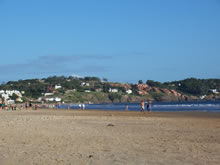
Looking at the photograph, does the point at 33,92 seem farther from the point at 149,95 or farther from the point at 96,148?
the point at 96,148

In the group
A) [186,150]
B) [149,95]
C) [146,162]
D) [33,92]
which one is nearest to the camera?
[146,162]

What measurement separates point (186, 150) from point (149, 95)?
17851 cm

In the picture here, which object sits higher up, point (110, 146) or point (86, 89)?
point (86, 89)

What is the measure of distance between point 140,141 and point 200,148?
7.38ft

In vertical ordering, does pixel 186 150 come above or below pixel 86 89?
below

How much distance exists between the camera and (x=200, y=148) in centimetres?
1052

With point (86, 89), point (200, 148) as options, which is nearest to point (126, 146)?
point (200, 148)

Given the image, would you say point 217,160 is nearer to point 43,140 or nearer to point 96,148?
point 96,148

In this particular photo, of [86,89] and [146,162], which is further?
[86,89]

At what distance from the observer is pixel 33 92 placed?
176 meters

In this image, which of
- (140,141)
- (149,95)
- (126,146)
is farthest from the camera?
(149,95)

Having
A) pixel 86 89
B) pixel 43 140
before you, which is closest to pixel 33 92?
pixel 86 89

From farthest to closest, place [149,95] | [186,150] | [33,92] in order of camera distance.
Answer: [149,95], [33,92], [186,150]

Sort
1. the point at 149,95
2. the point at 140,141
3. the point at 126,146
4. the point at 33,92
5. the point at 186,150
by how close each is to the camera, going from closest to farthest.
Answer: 1. the point at 186,150
2. the point at 126,146
3. the point at 140,141
4. the point at 33,92
5. the point at 149,95
